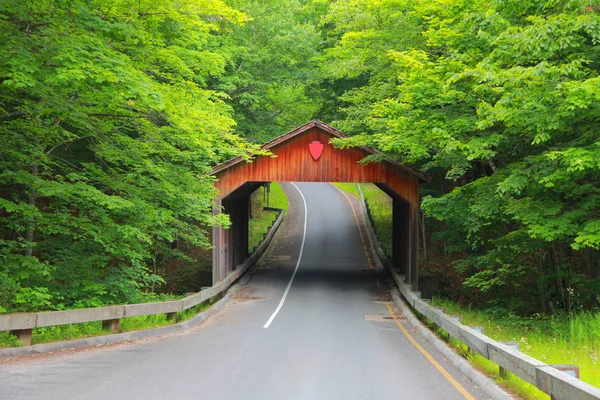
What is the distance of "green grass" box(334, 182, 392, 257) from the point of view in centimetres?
3409

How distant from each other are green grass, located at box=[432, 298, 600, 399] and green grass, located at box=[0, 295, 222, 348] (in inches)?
280

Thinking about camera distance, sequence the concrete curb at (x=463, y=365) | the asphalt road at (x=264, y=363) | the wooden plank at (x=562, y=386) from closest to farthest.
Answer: the wooden plank at (x=562, y=386) < the concrete curb at (x=463, y=365) < the asphalt road at (x=264, y=363)

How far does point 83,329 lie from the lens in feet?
38.8

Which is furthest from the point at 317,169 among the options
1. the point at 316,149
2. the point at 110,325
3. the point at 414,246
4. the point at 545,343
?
the point at 545,343

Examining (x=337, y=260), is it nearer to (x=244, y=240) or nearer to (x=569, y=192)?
(x=244, y=240)

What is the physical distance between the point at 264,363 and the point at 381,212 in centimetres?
3217

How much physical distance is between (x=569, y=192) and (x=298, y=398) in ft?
28.0

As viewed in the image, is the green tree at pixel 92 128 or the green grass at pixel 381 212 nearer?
the green tree at pixel 92 128

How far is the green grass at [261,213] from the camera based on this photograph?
3569 centimetres

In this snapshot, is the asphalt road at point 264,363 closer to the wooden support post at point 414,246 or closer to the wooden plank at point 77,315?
the wooden plank at point 77,315

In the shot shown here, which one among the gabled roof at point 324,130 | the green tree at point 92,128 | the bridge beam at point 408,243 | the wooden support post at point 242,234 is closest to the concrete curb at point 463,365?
the bridge beam at point 408,243

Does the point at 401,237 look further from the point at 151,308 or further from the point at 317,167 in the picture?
the point at 151,308

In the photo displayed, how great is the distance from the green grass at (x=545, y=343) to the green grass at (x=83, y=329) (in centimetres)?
710

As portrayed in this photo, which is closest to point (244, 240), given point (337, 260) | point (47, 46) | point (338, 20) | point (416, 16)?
point (337, 260)
